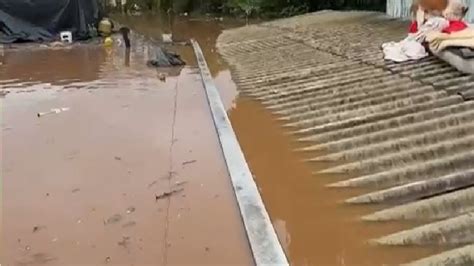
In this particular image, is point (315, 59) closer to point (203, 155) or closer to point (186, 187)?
point (203, 155)

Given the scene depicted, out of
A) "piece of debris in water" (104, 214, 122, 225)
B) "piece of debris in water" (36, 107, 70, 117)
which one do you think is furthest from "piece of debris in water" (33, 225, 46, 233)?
"piece of debris in water" (36, 107, 70, 117)

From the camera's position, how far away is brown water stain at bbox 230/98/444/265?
13.1 feet

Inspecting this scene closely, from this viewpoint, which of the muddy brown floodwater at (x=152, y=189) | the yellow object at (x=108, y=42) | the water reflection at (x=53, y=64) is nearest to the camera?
the muddy brown floodwater at (x=152, y=189)

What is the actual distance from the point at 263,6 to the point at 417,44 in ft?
69.5

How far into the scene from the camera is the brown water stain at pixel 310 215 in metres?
3.99

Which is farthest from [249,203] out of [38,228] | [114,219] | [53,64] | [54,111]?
[53,64]

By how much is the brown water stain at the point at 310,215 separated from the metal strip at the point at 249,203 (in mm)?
119

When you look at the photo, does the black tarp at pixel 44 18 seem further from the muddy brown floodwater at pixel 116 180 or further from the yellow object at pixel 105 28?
the muddy brown floodwater at pixel 116 180

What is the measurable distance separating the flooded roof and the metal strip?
1.98 feet

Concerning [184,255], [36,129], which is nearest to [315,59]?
[36,129]

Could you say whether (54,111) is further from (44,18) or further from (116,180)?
(44,18)

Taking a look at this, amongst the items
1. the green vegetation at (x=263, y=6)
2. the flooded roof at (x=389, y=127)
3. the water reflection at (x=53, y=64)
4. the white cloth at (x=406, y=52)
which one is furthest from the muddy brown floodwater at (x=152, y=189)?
the green vegetation at (x=263, y=6)

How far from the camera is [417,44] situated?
30.1 feet

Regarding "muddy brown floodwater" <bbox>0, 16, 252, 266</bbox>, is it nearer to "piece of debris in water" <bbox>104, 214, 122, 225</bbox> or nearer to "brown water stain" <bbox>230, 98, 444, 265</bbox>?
"piece of debris in water" <bbox>104, 214, 122, 225</bbox>
